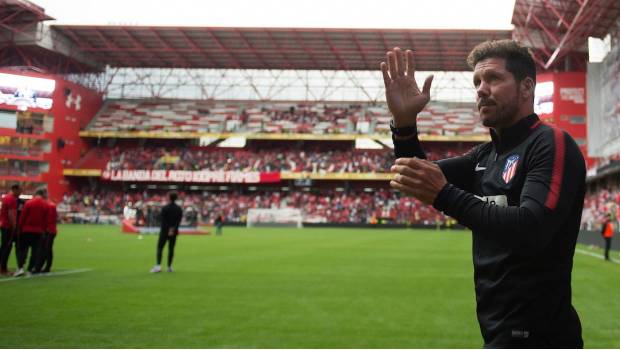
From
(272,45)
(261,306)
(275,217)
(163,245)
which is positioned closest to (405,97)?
(261,306)

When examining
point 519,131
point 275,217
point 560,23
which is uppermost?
point 560,23

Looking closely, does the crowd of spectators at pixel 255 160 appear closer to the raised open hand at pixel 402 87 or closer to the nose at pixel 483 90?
the raised open hand at pixel 402 87

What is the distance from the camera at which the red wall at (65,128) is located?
57469 mm

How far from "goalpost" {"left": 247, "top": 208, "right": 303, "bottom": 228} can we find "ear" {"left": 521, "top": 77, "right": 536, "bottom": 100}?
56997 millimetres

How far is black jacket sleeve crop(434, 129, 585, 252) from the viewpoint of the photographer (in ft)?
8.39

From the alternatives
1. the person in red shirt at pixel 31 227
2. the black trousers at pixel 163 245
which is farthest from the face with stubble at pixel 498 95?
the person in red shirt at pixel 31 227

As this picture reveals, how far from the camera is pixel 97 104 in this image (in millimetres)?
69938

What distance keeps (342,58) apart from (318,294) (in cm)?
5293

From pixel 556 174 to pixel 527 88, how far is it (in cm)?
54

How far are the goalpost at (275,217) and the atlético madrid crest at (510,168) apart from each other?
57.0 meters

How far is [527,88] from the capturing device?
9.83 feet

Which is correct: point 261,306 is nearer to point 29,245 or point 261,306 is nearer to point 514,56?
point 29,245

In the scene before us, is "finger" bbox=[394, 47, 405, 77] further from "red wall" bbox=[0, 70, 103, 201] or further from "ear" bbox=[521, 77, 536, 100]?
"red wall" bbox=[0, 70, 103, 201]

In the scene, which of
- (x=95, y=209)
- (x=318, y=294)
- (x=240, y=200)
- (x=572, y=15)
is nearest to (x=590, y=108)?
(x=572, y=15)
